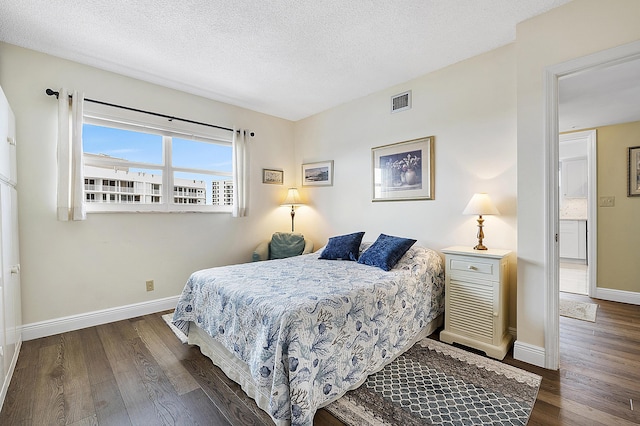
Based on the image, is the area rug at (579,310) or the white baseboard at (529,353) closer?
the white baseboard at (529,353)

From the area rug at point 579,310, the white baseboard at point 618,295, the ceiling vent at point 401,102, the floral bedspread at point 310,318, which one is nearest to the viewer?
the floral bedspread at point 310,318

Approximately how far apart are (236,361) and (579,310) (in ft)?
12.3

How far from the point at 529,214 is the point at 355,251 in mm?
1532

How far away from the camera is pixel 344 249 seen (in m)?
3.02

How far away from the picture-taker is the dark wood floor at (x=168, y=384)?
1.58m

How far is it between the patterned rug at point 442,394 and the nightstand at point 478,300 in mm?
178

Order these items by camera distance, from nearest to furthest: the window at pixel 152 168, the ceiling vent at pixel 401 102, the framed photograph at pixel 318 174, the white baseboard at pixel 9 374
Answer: the white baseboard at pixel 9 374 < the window at pixel 152 168 < the ceiling vent at pixel 401 102 < the framed photograph at pixel 318 174

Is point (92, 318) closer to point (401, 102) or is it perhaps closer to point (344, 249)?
point (344, 249)

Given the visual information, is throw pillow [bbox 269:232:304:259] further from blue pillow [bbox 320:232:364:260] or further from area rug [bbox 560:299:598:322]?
area rug [bbox 560:299:598:322]

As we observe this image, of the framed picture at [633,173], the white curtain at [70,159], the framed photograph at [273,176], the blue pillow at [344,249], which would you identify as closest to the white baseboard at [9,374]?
the white curtain at [70,159]

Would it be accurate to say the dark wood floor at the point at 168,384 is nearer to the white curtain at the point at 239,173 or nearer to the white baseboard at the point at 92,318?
the white baseboard at the point at 92,318

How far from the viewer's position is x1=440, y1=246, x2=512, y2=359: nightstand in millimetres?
2238

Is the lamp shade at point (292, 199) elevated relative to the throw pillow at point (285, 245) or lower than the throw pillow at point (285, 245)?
elevated

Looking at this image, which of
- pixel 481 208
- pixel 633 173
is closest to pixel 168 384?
pixel 481 208
